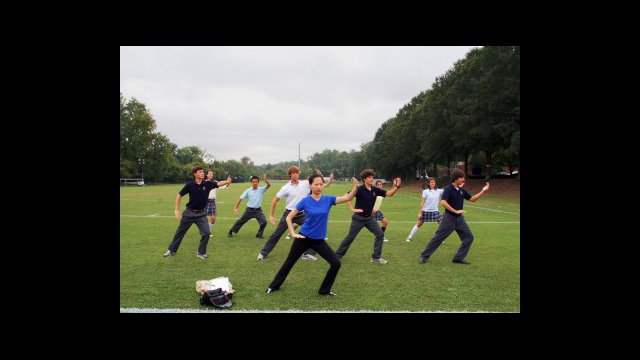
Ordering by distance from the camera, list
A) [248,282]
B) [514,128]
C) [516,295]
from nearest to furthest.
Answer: [516,295]
[248,282]
[514,128]

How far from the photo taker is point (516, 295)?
19.9 ft

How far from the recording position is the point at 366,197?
7887mm

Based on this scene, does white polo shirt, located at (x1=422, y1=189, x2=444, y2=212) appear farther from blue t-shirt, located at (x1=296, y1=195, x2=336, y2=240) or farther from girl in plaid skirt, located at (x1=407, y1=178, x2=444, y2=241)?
blue t-shirt, located at (x1=296, y1=195, x2=336, y2=240)

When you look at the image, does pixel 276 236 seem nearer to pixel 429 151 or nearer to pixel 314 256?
pixel 314 256

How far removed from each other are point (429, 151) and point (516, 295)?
4470cm

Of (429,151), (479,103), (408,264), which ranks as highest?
(479,103)

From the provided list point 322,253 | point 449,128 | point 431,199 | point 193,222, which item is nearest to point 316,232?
A: point 322,253

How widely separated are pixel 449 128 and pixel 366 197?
41518 mm

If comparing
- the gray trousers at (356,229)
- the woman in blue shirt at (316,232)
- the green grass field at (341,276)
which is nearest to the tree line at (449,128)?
the green grass field at (341,276)

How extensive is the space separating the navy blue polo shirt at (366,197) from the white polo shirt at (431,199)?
13.5 feet

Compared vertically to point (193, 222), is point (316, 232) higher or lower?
higher

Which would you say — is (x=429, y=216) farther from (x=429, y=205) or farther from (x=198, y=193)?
(x=198, y=193)

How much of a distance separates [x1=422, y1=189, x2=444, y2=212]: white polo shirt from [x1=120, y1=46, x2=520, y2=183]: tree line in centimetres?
982

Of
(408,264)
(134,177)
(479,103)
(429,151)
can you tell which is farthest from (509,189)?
(134,177)
